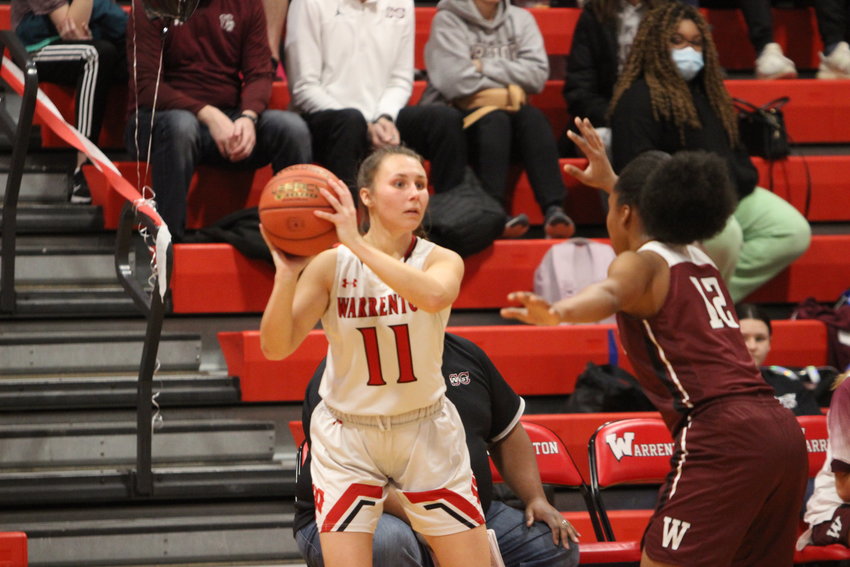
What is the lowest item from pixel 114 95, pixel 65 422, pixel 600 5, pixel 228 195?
pixel 65 422

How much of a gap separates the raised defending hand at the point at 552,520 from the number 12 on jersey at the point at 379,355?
70 cm

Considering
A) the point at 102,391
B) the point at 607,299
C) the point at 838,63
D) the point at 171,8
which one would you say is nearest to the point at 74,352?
the point at 102,391

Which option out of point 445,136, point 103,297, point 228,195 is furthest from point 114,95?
point 445,136

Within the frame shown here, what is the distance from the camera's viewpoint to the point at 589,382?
191 inches

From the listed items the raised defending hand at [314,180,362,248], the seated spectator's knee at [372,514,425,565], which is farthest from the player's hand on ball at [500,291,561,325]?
the seated spectator's knee at [372,514,425,565]

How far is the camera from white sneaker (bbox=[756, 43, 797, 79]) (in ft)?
21.2

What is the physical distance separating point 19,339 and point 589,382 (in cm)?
240

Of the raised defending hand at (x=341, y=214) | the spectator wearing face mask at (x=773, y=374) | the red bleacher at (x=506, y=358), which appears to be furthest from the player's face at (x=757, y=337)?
the raised defending hand at (x=341, y=214)

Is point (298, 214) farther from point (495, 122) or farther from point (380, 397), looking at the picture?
point (495, 122)

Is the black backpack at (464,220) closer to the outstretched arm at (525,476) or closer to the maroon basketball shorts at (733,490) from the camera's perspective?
the outstretched arm at (525,476)

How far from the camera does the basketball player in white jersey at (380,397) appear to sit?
9.73ft

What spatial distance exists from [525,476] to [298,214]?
3.99ft

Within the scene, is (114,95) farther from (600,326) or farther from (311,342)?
(600,326)

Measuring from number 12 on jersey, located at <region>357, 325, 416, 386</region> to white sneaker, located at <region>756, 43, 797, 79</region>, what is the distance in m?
4.17
